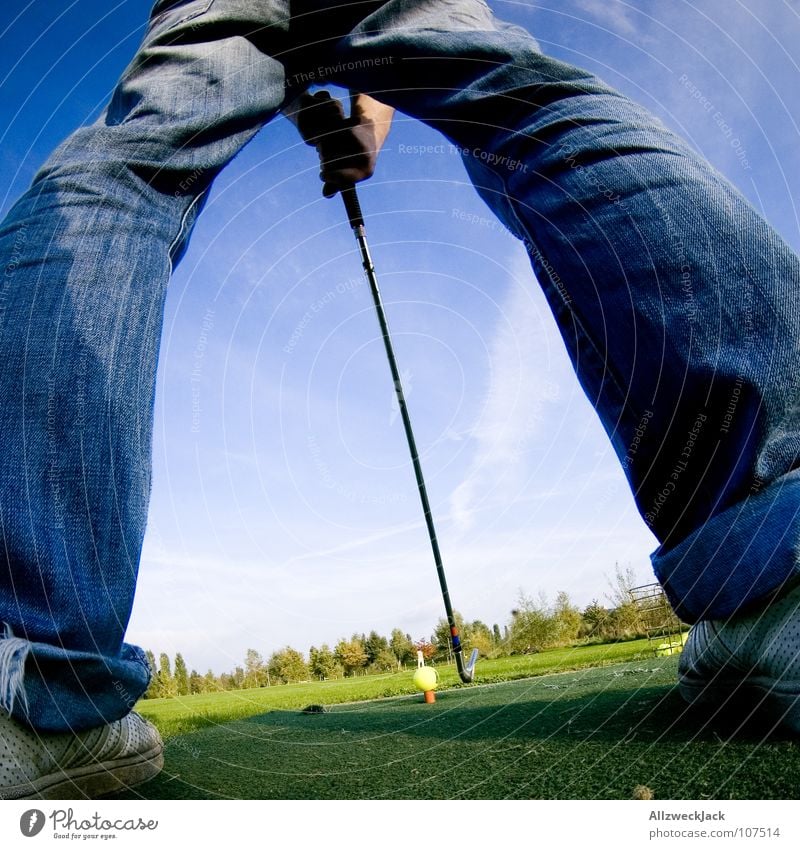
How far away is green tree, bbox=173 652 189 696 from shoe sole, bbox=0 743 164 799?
397 millimetres

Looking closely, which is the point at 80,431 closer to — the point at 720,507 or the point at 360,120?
the point at 720,507

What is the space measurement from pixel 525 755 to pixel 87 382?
1.96ft

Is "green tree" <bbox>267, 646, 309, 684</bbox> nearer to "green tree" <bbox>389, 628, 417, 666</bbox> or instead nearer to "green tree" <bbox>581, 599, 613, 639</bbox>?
"green tree" <bbox>389, 628, 417, 666</bbox>

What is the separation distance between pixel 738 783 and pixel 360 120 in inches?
53.5

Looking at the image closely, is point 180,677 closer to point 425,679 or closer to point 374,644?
point 374,644

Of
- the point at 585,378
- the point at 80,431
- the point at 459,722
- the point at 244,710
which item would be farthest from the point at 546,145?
the point at 244,710

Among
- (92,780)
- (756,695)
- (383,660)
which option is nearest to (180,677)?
(383,660)

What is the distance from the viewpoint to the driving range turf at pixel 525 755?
0.56 metres

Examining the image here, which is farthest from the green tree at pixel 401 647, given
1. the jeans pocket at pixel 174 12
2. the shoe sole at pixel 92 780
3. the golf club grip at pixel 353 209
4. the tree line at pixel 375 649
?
the jeans pocket at pixel 174 12

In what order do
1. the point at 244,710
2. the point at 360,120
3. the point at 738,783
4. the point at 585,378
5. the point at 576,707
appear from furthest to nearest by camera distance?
the point at 244,710 → the point at 360,120 → the point at 576,707 → the point at 585,378 → the point at 738,783

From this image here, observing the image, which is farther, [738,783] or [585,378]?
[585,378]

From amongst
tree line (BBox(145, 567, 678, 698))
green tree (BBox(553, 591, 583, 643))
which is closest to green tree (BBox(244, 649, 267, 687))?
tree line (BBox(145, 567, 678, 698))

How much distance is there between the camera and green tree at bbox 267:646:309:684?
1370mm

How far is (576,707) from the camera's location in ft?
3.19
